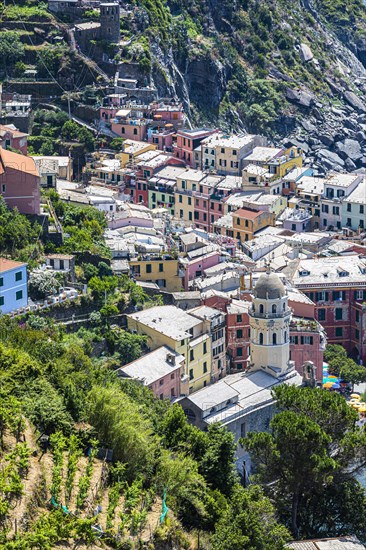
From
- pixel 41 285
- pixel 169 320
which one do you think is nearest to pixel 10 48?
pixel 169 320

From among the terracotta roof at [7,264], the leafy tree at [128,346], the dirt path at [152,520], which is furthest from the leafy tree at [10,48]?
the dirt path at [152,520]

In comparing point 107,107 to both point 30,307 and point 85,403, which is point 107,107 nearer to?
point 30,307

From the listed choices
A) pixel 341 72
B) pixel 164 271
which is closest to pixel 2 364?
pixel 164 271

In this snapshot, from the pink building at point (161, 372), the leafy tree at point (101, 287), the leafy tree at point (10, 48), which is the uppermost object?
the leafy tree at point (10, 48)

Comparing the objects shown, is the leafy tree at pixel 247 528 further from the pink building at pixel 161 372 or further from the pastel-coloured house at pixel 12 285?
the pastel-coloured house at pixel 12 285

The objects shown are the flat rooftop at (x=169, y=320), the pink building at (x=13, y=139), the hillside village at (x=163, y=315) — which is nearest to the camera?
the hillside village at (x=163, y=315)

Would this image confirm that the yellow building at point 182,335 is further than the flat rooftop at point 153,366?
Yes

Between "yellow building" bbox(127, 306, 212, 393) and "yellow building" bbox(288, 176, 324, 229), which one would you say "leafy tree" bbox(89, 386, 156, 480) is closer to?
"yellow building" bbox(127, 306, 212, 393)
